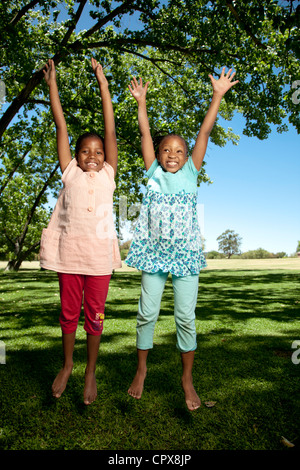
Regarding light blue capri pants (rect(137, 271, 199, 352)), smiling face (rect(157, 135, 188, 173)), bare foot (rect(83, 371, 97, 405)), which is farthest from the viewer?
smiling face (rect(157, 135, 188, 173))

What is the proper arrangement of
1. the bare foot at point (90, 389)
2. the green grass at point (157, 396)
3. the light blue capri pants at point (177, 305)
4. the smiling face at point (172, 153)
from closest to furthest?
the green grass at point (157, 396) → the light blue capri pants at point (177, 305) → the bare foot at point (90, 389) → the smiling face at point (172, 153)

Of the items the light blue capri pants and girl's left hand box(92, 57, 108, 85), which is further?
girl's left hand box(92, 57, 108, 85)

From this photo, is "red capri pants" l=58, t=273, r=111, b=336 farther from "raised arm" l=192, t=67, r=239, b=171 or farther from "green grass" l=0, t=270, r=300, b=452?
"raised arm" l=192, t=67, r=239, b=171

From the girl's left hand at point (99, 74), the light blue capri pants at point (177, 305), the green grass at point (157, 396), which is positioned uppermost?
the girl's left hand at point (99, 74)

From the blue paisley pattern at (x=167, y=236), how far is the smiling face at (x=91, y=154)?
523mm

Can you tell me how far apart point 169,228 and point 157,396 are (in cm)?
154

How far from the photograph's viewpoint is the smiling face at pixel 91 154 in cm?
306

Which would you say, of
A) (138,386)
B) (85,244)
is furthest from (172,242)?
(138,386)

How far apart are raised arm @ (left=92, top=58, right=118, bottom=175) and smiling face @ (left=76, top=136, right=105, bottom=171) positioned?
63 millimetres

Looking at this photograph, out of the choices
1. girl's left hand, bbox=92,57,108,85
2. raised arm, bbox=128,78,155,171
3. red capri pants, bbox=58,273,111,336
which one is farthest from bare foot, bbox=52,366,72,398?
girl's left hand, bbox=92,57,108,85

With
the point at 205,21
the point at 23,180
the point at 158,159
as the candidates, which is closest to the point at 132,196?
the point at 23,180

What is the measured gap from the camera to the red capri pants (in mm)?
2881

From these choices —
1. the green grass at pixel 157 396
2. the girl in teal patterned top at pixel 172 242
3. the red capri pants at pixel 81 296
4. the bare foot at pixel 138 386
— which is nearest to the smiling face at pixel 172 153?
the girl in teal patterned top at pixel 172 242

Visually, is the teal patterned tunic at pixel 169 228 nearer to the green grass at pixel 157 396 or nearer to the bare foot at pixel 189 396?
the bare foot at pixel 189 396
